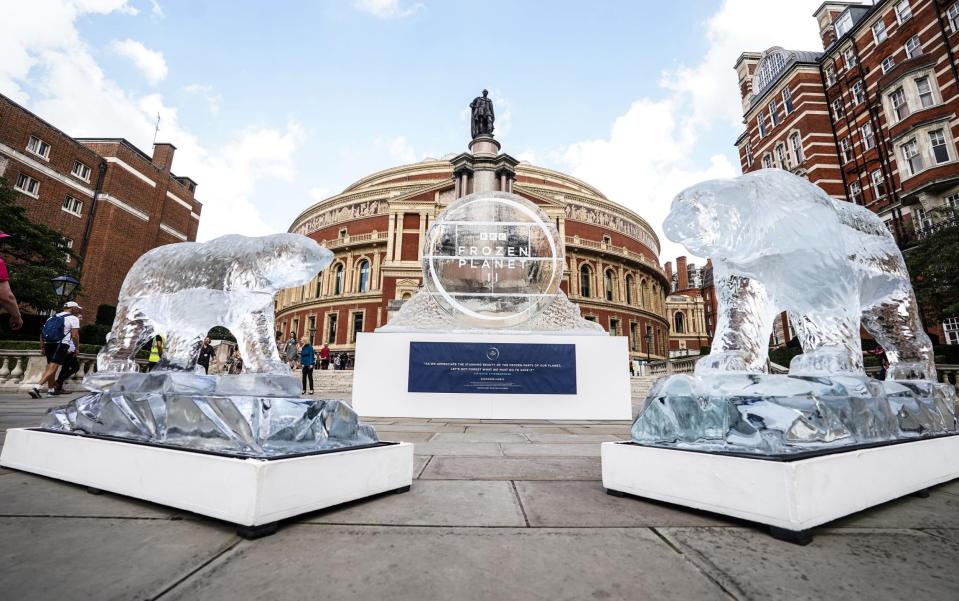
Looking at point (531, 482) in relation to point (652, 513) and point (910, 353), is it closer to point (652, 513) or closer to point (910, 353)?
point (652, 513)

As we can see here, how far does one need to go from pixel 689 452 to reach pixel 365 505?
144 centimetres

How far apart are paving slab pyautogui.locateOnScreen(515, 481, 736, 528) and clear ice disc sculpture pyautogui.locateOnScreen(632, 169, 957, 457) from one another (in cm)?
29

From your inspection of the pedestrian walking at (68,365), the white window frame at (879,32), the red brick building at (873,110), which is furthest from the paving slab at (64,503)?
the white window frame at (879,32)

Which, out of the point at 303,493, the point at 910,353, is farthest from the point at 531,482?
the point at 910,353

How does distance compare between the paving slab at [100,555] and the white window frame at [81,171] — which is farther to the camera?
the white window frame at [81,171]

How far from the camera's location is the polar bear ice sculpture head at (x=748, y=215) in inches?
82.7

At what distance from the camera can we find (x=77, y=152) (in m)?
24.8

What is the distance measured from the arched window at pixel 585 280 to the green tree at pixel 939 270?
2034 cm

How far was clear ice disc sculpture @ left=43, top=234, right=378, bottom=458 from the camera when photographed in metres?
1.79

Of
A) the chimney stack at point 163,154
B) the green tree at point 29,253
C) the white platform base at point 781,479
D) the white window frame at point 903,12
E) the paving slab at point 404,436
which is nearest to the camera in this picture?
the white platform base at point 781,479

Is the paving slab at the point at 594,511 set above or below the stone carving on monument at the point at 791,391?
below

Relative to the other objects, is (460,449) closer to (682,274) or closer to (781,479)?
(781,479)

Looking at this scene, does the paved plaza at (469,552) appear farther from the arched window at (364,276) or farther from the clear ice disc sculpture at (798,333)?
the arched window at (364,276)

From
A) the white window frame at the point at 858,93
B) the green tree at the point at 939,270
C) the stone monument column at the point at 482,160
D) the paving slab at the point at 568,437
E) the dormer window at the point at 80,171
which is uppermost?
the white window frame at the point at 858,93
